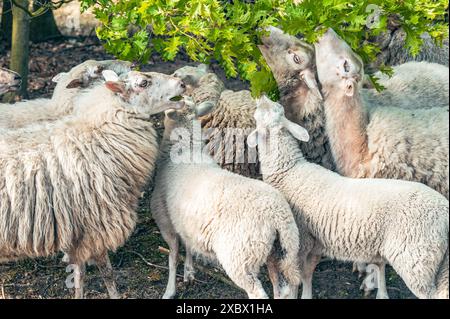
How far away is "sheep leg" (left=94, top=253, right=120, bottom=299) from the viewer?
6641 millimetres

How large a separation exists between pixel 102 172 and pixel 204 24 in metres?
1.35

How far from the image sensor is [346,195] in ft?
21.0

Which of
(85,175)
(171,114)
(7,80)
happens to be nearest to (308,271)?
(171,114)

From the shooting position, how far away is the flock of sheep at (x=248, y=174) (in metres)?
6.12

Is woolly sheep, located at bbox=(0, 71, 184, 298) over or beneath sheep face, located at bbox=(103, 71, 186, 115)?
beneath

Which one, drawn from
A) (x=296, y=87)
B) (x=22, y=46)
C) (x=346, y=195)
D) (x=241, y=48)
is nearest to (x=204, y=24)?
(x=241, y=48)

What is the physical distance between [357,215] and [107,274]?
1819 mm

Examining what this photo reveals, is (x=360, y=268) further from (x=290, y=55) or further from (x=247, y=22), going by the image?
(x=247, y=22)

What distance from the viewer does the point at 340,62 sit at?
7.10 m

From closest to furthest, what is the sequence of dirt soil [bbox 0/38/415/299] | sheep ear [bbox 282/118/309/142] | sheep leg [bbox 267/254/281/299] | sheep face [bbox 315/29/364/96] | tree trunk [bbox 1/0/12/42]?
sheep leg [bbox 267/254/281/299] < sheep ear [bbox 282/118/309/142] < dirt soil [bbox 0/38/415/299] < sheep face [bbox 315/29/364/96] < tree trunk [bbox 1/0/12/42]

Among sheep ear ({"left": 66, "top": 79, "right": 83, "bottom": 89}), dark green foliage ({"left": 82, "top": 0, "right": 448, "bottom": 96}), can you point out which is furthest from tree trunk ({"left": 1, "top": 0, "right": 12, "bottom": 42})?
sheep ear ({"left": 66, "top": 79, "right": 83, "bottom": 89})

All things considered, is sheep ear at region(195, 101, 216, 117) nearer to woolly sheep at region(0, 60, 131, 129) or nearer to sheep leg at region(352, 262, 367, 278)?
woolly sheep at region(0, 60, 131, 129)

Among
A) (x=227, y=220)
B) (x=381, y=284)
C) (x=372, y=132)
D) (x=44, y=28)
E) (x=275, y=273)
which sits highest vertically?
(x=372, y=132)

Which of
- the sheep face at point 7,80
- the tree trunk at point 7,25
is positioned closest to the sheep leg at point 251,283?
the sheep face at point 7,80
